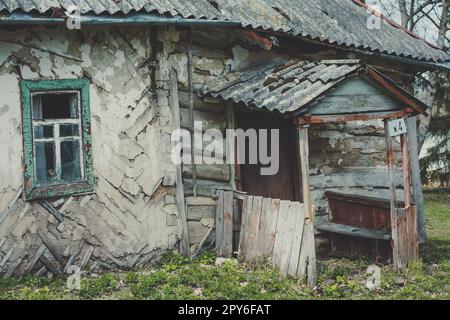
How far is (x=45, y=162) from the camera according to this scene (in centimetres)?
741

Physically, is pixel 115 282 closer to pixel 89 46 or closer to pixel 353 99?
pixel 89 46

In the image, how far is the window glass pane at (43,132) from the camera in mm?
7254

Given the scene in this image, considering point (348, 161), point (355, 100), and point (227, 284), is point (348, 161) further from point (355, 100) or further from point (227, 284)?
point (227, 284)

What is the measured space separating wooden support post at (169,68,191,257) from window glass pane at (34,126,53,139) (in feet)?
5.20

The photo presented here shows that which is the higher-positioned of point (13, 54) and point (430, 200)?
point (13, 54)

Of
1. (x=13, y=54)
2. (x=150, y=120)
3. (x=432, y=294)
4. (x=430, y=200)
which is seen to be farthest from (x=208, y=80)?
(x=430, y=200)

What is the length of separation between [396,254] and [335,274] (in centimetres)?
90

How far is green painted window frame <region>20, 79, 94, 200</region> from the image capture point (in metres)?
7.05

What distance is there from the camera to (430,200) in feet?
53.7

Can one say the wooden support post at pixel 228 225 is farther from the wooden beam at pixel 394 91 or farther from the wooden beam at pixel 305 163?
the wooden beam at pixel 394 91

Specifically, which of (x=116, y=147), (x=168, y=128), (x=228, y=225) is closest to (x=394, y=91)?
(x=228, y=225)

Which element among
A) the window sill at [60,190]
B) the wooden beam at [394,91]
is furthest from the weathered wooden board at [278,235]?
the window sill at [60,190]

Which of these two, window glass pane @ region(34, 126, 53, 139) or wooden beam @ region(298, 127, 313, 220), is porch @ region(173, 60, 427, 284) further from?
window glass pane @ region(34, 126, 53, 139)
